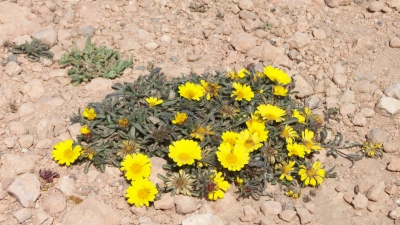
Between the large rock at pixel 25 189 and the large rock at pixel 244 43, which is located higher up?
the large rock at pixel 244 43

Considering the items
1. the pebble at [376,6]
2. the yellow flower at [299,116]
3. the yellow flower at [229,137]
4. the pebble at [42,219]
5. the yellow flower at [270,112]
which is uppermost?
the pebble at [376,6]

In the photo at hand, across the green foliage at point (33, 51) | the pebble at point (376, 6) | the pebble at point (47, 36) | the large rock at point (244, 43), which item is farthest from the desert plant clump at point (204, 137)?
the pebble at point (376, 6)

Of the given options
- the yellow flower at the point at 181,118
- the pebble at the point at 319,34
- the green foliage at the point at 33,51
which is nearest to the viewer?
the yellow flower at the point at 181,118

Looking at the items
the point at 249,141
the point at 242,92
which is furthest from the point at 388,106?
the point at 249,141

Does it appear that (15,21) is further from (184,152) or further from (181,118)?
(184,152)

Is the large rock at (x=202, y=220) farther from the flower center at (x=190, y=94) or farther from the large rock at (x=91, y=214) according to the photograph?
the flower center at (x=190, y=94)

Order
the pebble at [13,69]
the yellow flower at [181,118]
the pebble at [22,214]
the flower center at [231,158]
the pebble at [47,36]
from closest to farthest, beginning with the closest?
the pebble at [22,214], the flower center at [231,158], the yellow flower at [181,118], the pebble at [13,69], the pebble at [47,36]
